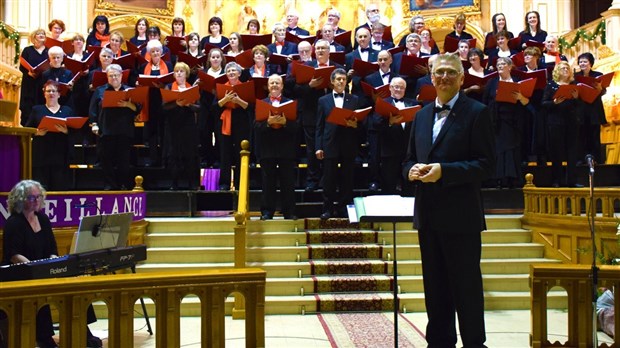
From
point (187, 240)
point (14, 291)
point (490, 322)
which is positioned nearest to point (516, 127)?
point (490, 322)

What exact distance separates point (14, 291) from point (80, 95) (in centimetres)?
561

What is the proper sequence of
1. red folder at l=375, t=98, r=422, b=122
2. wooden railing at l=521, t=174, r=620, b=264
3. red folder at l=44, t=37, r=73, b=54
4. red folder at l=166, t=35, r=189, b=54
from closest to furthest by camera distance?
wooden railing at l=521, t=174, r=620, b=264 → red folder at l=375, t=98, r=422, b=122 → red folder at l=44, t=37, r=73, b=54 → red folder at l=166, t=35, r=189, b=54

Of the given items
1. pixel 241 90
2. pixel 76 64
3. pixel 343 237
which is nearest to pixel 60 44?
pixel 76 64

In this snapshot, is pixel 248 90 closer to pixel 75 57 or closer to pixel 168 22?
pixel 75 57

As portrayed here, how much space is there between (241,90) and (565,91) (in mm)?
3291

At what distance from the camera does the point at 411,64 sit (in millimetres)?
7480

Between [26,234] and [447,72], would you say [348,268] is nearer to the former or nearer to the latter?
[26,234]

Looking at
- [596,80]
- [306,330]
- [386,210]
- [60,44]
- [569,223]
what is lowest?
[306,330]

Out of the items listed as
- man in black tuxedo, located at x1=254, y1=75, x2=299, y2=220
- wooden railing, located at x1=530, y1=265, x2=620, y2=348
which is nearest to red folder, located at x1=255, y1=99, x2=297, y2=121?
man in black tuxedo, located at x1=254, y1=75, x2=299, y2=220

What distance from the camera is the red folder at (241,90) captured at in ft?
23.1

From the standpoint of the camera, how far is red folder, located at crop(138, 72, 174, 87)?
728 cm

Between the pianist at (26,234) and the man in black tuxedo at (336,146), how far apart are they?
2.95m

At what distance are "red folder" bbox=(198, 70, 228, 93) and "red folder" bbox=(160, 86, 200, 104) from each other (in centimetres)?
33

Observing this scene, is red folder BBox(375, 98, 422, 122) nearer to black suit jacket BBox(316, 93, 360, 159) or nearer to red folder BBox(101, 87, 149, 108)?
black suit jacket BBox(316, 93, 360, 159)
